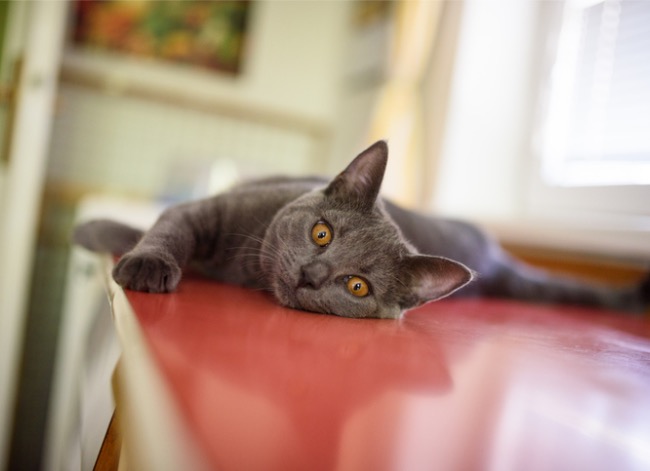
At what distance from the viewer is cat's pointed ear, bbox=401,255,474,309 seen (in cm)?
87

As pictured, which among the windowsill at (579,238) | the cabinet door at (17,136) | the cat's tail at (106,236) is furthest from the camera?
the cabinet door at (17,136)

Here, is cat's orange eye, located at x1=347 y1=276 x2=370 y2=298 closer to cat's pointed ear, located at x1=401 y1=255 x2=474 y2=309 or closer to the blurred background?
cat's pointed ear, located at x1=401 y1=255 x2=474 y2=309

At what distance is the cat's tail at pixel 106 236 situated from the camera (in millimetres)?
1032

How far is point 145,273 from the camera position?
29.4 inches

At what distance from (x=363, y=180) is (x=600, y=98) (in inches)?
52.0

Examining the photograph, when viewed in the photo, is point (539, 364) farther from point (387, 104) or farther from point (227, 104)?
point (227, 104)

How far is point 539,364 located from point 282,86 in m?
2.49

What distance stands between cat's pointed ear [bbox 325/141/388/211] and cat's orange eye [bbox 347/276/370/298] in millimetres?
142

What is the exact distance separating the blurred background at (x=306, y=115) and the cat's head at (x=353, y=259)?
91 centimetres

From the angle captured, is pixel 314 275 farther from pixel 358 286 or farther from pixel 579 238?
pixel 579 238

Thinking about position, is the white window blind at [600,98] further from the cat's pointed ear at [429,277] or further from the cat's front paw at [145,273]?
the cat's front paw at [145,273]

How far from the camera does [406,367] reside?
57 cm

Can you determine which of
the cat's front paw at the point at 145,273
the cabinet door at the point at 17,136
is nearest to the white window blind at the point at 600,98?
the cat's front paw at the point at 145,273

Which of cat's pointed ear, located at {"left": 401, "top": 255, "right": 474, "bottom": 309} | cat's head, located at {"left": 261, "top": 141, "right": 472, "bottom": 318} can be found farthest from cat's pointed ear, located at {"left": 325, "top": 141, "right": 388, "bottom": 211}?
cat's pointed ear, located at {"left": 401, "top": 255, "right": 474, "bottom": 309}
